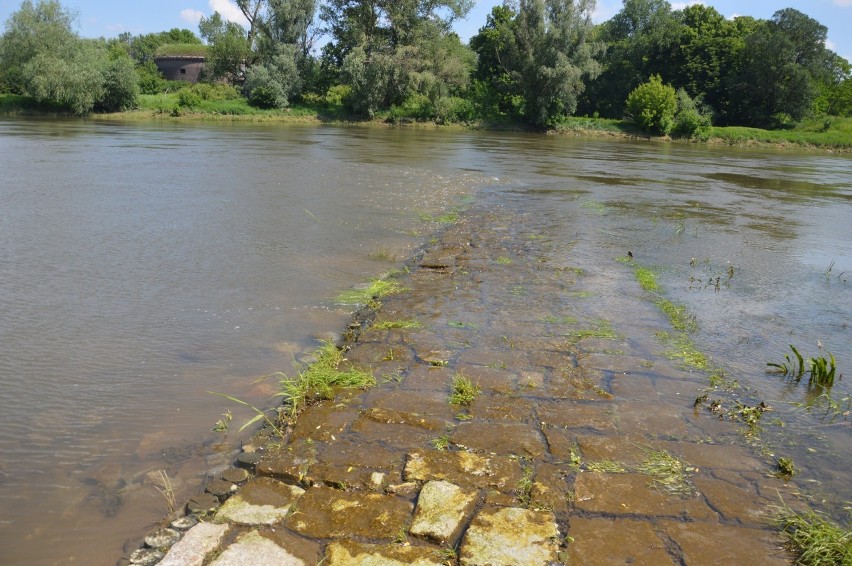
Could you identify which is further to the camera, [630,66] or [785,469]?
[630,66]

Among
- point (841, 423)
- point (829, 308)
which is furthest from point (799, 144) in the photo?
point (841, 423)

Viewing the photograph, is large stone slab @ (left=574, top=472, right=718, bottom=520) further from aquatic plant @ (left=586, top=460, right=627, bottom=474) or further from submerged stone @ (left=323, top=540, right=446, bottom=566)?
submerged stone @ (left=323, top=540, right=446, bottom=566)

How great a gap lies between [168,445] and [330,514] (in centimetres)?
126

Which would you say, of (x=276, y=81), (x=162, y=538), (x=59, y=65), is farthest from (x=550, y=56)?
(x=162, y=538)

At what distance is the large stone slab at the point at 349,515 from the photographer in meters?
3.04

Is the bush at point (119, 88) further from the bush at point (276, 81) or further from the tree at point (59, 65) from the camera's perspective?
the bush at point (276, 81)

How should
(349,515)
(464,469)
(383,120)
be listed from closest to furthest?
(349,515) < (464,469) < (383,120)

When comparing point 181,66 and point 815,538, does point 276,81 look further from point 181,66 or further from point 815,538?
point 815,538

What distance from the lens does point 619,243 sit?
9781mm

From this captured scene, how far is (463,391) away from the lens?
443cm

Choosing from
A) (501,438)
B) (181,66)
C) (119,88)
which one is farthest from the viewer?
(181,66)

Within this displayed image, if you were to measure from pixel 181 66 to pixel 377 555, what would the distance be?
3019 inches

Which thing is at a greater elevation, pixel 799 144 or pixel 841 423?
pixel 799 144

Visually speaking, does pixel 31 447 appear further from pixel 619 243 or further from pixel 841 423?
pixel 619 243
